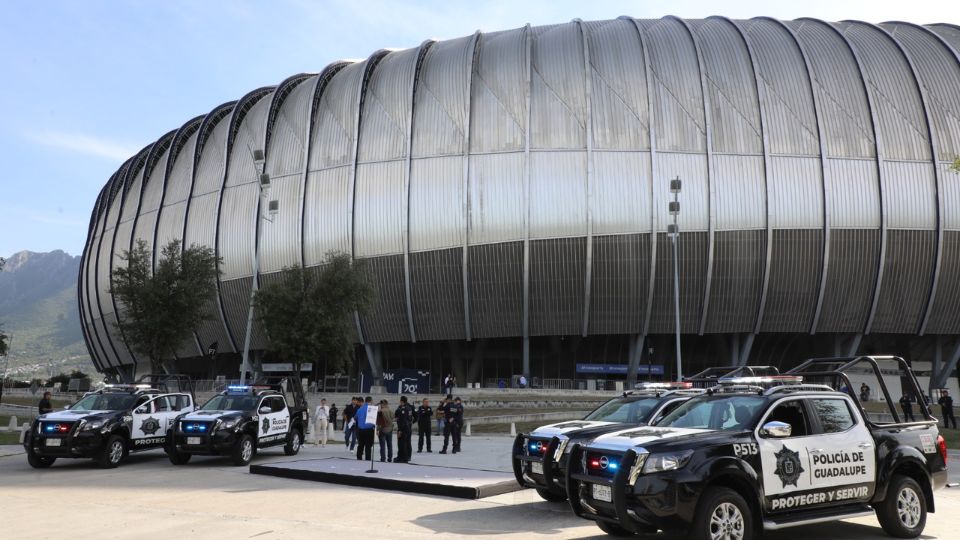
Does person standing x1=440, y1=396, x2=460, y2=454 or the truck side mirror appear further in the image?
person standing x1=440, y1=396, x2=460, y2=454

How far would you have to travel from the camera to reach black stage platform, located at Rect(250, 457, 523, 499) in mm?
13742

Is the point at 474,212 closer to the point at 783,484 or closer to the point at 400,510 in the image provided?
the point at 400,510

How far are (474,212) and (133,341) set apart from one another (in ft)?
70.7

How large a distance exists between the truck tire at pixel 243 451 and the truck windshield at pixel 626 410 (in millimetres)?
9965

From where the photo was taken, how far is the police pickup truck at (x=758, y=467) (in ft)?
26.8

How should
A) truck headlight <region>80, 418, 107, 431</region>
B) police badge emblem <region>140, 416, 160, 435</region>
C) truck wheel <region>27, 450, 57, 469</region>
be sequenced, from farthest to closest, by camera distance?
police badge emblem <region>140, 416, 160, 435</region>, truck headlight <region>80, 418, 107, 431</region>, truck wheel <region>27, 450, 57, 469</region>

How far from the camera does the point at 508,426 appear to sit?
1331 inches

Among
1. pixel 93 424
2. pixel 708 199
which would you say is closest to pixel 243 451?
pixel 93 424

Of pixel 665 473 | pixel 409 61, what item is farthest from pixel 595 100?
pixel 665 473

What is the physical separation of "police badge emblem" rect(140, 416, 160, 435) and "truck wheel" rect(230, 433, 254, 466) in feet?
9.09

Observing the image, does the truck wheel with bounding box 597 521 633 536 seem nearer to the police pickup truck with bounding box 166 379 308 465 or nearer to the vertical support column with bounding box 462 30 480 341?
the police pickup truck with bounding box 166 379 308 465

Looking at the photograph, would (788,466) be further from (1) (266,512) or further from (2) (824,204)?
(2) (824,204)

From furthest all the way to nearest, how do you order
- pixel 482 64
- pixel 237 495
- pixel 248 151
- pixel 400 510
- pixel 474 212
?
pixel 248 151 < pixel 482 64 < pixel 474 212 < pixel 237 495 < pixel 400 510

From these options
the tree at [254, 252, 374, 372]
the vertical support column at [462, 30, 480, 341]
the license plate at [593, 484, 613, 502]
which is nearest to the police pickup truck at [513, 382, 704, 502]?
the license plate at [593, 484, 613, 502]
